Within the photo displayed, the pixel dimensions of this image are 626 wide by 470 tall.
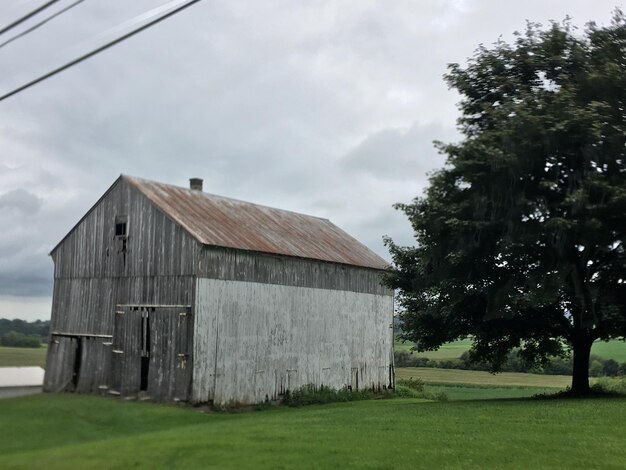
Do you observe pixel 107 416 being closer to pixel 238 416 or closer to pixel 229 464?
pixel 238 416

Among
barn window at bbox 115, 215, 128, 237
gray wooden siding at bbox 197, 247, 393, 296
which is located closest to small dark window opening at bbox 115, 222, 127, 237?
barn window at bbox 115, 215, 128, 237

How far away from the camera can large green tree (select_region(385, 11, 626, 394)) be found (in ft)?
77.8

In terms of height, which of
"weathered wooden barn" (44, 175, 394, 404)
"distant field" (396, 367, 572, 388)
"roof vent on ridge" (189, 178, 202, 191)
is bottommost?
"distant field" (396, 367, 572, 388)

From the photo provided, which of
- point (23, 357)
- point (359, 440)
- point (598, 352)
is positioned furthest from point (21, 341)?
point (598, 352)

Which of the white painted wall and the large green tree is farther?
the white painted wall

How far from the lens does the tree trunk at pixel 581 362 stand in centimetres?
2717

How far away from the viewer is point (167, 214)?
29.0 metres

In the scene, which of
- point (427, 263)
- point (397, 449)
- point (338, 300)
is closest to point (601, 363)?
point (338, 300)

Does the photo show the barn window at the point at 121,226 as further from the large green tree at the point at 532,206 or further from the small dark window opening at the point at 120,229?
the large green tree at the point at 532,206

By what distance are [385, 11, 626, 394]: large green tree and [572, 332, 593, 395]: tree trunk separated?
5cm

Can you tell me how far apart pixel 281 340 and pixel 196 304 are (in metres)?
5.64

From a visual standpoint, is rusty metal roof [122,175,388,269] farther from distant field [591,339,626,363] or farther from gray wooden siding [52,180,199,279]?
distant field [591,339,626,363]

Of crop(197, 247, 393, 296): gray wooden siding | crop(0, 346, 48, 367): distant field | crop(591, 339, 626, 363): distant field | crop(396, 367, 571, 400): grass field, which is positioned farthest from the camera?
crop(591, 339, 626, 363): distant field

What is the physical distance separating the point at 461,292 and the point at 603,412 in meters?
7.65
